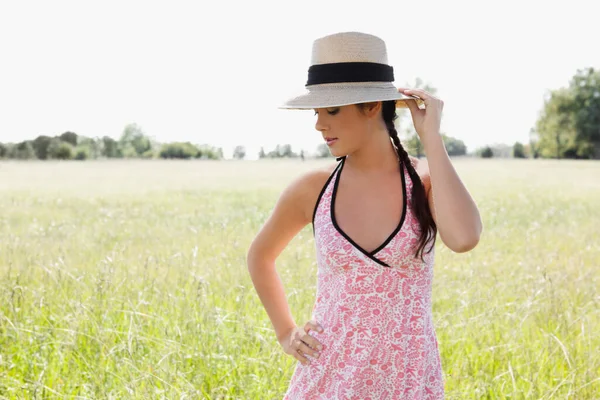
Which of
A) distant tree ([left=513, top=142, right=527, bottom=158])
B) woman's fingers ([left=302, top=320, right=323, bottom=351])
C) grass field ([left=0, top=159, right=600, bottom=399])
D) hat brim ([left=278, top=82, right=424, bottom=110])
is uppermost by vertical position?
distant tree ([left=513, top=142, right=527, bottom=158])

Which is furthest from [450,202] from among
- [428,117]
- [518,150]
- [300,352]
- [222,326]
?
[518,150]

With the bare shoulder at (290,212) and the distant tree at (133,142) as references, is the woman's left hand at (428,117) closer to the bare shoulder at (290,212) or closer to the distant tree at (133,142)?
the bare shoulder at (290,212)

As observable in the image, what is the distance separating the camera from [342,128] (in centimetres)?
238

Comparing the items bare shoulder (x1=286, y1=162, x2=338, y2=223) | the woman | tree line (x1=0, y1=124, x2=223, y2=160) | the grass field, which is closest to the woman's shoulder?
the woman

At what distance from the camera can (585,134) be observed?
8600cm

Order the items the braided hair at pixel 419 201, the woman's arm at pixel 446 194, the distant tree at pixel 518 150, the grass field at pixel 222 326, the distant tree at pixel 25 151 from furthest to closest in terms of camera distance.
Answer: the distant tree at pixel 518 150
the distant tree at pixel 25 151
the grass field at pixel 222 326
the braided hair at pixel 419 201
the woman's arm at pixel 446 194

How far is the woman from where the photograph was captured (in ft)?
7.44

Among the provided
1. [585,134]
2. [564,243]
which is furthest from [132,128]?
[564,243]

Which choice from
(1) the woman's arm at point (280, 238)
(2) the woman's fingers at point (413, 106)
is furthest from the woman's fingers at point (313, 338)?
(2) the woman's fingers at point (413, 106)

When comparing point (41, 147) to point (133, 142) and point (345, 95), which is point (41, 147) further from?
point (345, 95)

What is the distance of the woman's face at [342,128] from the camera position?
237cm

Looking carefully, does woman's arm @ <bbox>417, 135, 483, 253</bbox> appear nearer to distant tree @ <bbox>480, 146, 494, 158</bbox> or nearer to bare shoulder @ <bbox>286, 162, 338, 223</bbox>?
bare shoulder @ <bbox>286, 162, 338, 223</bbox>

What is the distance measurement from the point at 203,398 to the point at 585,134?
90224mm

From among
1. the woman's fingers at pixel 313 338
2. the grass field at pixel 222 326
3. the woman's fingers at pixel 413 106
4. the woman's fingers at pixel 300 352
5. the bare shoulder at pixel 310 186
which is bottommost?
the grass field at pixel 222 326
